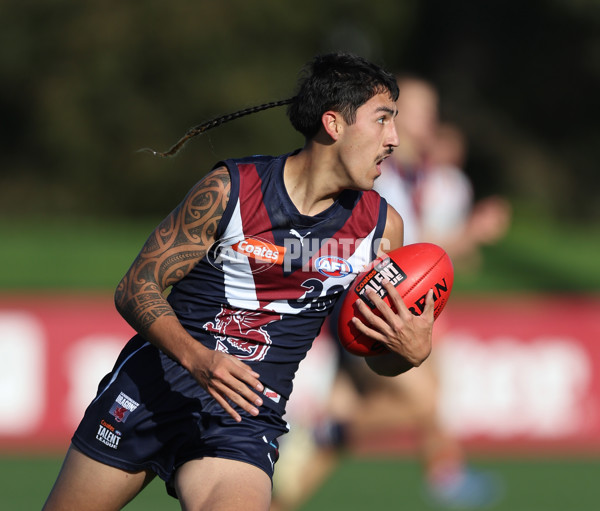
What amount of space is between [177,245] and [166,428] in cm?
67

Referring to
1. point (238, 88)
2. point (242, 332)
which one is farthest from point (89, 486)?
point (238, 88)

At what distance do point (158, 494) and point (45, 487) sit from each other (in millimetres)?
776

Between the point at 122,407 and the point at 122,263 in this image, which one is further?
the point at 122,263

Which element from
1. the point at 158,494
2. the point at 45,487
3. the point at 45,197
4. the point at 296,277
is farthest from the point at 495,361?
the point at 45,197

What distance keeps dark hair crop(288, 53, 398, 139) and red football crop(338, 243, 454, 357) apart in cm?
56

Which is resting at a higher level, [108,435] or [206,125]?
[206,125]

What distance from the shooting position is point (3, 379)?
28.5ft

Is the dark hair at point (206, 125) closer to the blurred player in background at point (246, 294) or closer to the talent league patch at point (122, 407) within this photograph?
the blurred player in background at point (246, 294)

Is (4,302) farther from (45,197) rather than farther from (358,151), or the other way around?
(45,197)

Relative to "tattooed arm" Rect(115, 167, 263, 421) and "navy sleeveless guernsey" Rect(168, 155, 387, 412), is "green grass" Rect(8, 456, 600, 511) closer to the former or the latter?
"navy sleeveless guernsey" Rect(168, 155, 387, 412)

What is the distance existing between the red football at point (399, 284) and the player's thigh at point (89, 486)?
95 centimetres

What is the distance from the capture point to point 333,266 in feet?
13.4

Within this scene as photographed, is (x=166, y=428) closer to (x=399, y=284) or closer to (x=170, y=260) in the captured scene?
(x=170, y=260)

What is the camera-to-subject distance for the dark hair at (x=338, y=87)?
3963 millimetres
